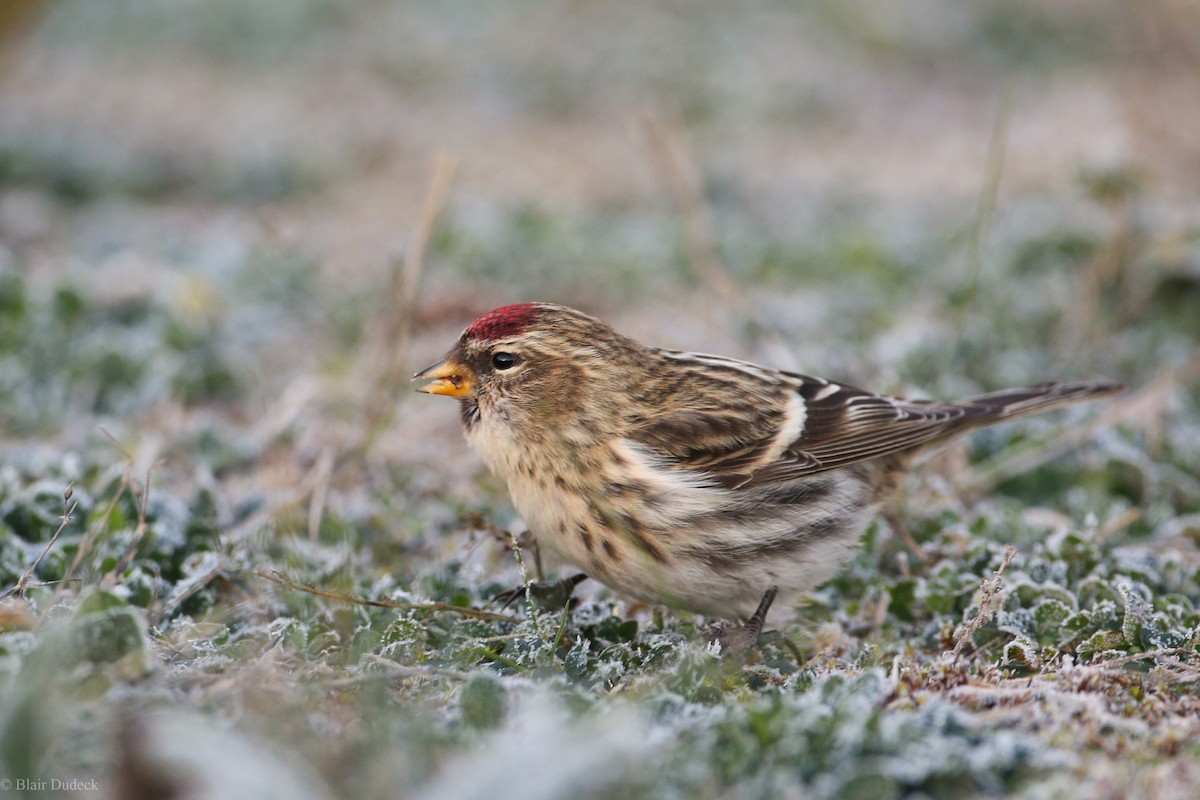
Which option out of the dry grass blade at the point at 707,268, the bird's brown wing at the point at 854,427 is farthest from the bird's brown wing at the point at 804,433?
the dry grass blade at the point at 707,268

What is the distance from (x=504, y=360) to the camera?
146 inches

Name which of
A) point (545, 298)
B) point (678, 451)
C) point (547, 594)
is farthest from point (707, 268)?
point (547, 594)

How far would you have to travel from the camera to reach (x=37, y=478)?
4.01m

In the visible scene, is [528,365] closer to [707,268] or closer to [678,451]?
[678,451]

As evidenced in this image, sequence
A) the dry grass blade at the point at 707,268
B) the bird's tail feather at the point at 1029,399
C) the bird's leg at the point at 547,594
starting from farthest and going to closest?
1. the dry grass blade at the point at 707,268
2. the bird's tail feather at the point at 1029,399
3. the bird's leg at the point at 547,594

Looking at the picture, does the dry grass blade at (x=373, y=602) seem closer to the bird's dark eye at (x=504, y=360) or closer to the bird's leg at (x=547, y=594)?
the bird's leg at (x=547, y=594)

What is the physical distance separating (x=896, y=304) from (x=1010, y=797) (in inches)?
161

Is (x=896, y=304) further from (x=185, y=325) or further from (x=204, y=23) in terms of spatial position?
(x=204, y=23)

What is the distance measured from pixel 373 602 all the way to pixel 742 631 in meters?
1.07

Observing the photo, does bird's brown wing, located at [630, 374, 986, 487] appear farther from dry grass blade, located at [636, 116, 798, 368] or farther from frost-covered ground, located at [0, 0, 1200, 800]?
dry grass blade, located at [636, 116, 798, 368]

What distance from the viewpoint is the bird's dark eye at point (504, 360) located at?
146 inches

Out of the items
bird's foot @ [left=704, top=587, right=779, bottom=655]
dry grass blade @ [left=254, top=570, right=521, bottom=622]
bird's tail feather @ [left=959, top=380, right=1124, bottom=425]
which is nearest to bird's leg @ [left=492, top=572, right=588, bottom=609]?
dry grass blade @ [left=254, top=570, right=521, bottom=622]

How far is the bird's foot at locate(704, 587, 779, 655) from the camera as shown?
3316mm

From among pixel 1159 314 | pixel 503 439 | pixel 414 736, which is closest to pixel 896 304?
pixel 1159 314
